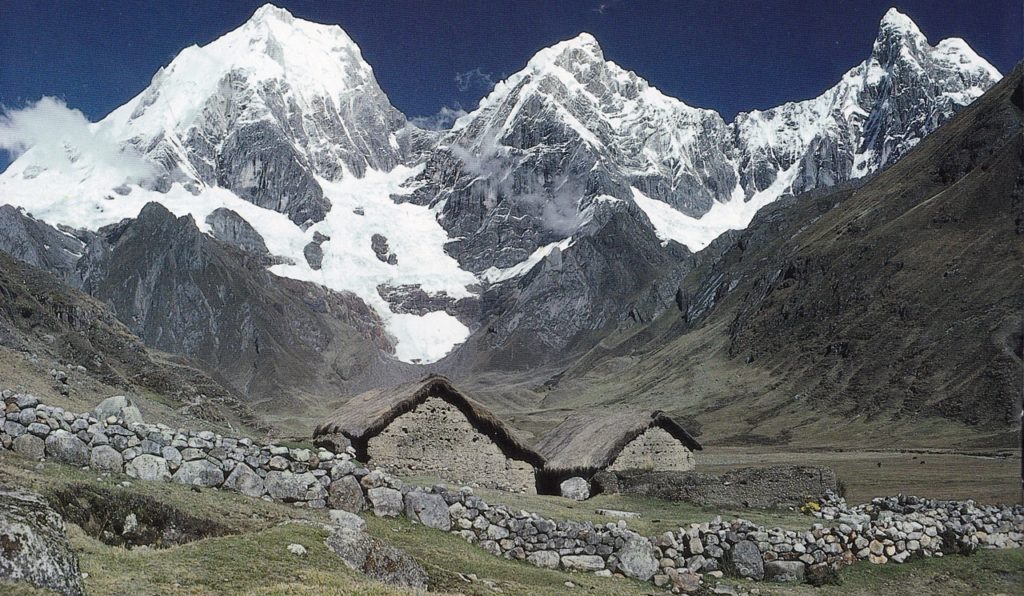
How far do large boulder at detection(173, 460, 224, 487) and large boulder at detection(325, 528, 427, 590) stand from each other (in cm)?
455

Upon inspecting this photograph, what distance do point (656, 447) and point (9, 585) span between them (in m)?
34.6

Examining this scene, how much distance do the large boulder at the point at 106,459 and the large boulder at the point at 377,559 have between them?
244 inches

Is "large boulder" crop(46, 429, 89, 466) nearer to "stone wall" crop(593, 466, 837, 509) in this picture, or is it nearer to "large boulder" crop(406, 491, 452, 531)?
"large boulder" crop(406, 491, 452, 531)

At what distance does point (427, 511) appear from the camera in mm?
20531

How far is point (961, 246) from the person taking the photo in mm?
116500

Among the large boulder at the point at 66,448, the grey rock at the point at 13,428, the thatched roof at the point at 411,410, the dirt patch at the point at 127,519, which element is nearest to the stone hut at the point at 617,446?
the thatched roof at the point at 411,410

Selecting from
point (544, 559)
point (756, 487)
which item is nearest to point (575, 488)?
point (756, 487)

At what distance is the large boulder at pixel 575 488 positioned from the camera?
1359 inches

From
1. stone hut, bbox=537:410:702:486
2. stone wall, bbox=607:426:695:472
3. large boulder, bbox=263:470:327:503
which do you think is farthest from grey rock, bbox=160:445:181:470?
stone wall, bbox=607:426:695:472

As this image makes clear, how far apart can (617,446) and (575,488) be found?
4144 millimetres

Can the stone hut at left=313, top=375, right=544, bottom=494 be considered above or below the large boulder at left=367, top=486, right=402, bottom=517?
above

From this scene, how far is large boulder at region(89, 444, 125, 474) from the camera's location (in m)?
17.7

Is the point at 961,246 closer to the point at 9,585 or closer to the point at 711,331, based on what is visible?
the point at 711,331

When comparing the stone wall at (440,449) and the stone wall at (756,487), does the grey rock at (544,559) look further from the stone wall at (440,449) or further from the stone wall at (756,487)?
Answer: the stone wall at (756,487)
